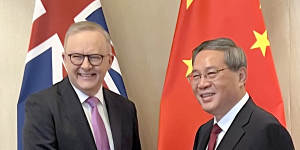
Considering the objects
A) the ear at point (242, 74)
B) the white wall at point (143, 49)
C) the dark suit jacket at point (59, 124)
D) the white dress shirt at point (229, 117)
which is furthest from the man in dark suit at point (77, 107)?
the white wall at point (143, 49)

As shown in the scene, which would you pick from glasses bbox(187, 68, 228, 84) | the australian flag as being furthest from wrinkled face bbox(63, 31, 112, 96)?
the australian flag

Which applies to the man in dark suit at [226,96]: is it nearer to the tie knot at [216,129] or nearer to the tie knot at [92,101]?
the tie knot at [216,129]

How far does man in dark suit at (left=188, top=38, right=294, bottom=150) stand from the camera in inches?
71.5

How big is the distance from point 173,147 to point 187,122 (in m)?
0.19

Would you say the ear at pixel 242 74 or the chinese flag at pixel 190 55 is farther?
the chinese flag at pixel 190 55

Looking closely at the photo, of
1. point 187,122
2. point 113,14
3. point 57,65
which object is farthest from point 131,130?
point 113,14

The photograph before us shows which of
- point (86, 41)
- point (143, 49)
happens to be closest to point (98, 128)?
point (86, 41)

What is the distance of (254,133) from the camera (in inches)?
69.4

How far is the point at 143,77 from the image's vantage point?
3.25m

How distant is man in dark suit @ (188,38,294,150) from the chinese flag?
0.68 metres

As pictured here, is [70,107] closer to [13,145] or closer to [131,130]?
[131,130]

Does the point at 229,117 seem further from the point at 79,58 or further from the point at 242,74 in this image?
the point at 79,58

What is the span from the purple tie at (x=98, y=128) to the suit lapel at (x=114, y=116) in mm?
50

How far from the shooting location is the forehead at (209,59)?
1.90m
